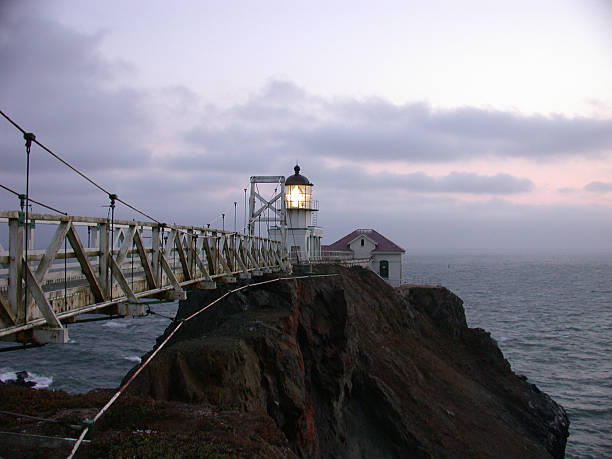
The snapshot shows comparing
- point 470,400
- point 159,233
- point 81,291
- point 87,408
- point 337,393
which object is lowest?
point 470,400

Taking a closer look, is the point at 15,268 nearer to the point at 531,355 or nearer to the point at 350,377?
the point at 350,377

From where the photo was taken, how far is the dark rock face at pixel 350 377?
49.2 feet

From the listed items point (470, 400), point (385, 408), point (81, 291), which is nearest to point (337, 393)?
point (385, 408)

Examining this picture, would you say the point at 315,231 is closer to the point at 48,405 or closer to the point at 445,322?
the point at 445,322

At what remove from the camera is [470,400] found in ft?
93.5

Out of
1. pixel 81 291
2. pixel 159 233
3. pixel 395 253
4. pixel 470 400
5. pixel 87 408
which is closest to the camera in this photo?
pixel 81 291

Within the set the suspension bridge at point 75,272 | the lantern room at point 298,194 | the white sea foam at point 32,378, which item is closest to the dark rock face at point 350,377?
the suspension bridge at point 75,272

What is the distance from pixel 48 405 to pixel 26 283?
4.16 metres

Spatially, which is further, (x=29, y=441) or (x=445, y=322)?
(x=445, y=322)

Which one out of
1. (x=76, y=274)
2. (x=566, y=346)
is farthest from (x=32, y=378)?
(x=566, y=346)

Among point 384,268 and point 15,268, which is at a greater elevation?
point 15,268

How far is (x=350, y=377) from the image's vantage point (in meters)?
23.9

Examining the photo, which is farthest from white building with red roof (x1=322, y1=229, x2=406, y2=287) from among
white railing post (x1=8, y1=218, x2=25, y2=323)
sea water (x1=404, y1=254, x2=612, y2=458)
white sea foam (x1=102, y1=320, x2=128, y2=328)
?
white railing post (x1=8, y1=218, x2=25, y2=323)

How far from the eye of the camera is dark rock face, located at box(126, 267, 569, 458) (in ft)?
49.2
